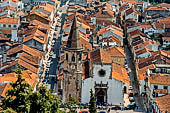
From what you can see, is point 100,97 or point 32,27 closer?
point 100,97

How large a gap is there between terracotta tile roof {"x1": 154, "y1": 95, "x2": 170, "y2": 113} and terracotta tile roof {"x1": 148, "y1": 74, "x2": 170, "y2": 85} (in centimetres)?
413

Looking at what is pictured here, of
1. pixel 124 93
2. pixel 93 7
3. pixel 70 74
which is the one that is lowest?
pixel 124 93

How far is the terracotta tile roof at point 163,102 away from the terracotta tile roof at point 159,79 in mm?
4133

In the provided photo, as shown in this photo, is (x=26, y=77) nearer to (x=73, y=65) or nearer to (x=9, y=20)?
(x=73, y=65)

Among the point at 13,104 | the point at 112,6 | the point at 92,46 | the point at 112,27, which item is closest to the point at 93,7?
the point at 112,6

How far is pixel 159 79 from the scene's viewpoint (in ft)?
208

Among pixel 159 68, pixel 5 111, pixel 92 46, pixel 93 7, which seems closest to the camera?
pixel 5 111

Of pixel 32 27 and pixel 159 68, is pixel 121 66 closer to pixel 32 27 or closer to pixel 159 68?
pixel 159 68

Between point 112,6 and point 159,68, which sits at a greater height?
point 112,6

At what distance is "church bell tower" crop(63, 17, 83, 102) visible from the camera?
2398 inches

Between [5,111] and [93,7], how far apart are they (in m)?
98.9

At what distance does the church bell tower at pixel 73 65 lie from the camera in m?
60.9

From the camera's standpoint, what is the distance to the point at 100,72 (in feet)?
207

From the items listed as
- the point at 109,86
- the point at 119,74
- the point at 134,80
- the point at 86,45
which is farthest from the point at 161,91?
the point at 86,45
